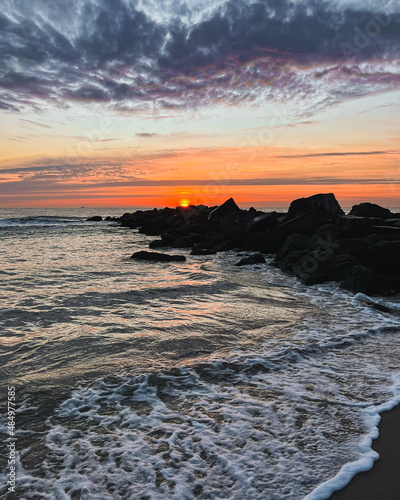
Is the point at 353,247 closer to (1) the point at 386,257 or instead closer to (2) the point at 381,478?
(1) the point at 386,257

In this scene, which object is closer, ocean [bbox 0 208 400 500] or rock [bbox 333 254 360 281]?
ocean [bbox 0 208 400 500]

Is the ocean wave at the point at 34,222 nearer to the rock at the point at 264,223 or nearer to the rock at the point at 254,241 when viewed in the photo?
the rock at the point at 254,241

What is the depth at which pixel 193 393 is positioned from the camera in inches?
169

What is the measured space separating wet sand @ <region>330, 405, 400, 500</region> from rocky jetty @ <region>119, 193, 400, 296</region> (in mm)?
7382

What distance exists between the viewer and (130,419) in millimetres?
3711

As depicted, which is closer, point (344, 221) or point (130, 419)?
point (130, 419)

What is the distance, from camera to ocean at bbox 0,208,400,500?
2881mm

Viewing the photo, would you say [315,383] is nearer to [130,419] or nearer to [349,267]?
[130,419]

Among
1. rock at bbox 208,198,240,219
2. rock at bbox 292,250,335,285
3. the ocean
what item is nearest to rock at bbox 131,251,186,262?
rock at bbox 292,250,335,285

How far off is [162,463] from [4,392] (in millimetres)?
2386

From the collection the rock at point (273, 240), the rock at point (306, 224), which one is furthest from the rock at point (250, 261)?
the rock at point (306, 224)

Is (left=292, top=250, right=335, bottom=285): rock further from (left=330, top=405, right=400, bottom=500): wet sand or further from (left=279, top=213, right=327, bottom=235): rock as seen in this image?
(left=330, top=405, right=400, bottom=500): wet sand

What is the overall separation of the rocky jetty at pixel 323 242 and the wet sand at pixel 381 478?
7.38m

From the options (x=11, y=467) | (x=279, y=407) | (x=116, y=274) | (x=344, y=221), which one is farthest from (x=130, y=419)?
(x=344, y=221)
